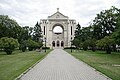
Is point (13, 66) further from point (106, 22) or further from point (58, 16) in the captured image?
point (58, 16)

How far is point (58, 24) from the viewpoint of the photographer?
135 meters

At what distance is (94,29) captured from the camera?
5538 cm

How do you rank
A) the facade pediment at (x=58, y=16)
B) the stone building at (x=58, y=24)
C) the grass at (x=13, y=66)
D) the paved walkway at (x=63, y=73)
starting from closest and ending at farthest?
the paved walkway at (x=63, y=73), the grass at (x=13, y=66), the stone building at (x=58, y=24), the facade pediment at (x=58, y=16)

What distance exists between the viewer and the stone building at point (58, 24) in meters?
132

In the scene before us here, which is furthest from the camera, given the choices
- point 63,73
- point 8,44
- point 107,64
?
point 8,44

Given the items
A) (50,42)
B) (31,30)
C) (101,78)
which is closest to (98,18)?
(101,78)

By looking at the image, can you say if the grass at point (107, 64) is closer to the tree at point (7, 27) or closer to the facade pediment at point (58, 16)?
the tree at point (7, 27)

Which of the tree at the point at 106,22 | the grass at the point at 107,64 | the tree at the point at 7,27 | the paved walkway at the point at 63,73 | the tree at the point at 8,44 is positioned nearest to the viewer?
Answer: the paved walkway at the point at 63,73

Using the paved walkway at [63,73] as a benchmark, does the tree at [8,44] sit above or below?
above

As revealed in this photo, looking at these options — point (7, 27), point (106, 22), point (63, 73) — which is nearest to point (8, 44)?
point (7, 27)

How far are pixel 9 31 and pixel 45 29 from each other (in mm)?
75080

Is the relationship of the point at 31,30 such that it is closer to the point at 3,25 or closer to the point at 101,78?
the point at 3,25

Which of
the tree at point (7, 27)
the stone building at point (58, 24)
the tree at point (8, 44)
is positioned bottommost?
the tree at point (8, 44)

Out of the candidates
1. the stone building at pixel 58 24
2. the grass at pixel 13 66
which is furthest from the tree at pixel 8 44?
the stone building at pixel 58 24
